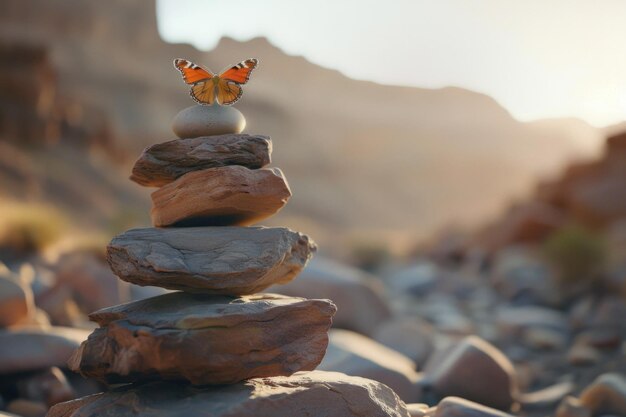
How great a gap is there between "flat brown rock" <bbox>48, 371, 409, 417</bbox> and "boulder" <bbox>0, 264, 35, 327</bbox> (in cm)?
320

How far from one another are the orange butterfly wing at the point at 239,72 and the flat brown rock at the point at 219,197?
2.31ft

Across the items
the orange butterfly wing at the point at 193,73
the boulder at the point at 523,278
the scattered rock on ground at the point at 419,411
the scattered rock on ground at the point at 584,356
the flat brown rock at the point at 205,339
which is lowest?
the boulder at the point at 523,278

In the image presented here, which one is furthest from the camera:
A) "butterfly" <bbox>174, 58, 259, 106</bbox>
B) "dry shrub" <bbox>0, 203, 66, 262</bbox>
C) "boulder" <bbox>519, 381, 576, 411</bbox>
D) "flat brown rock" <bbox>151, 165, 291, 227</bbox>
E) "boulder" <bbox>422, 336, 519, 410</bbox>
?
"dry shrub" <bbox>0, 203, 66, 262</bbox>

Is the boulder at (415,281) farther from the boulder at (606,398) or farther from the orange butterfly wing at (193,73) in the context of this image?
the orange butterfly wing at (193,73)

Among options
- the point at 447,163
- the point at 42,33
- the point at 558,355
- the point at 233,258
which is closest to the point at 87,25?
the point at 42,33

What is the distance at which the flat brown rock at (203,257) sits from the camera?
158 inches

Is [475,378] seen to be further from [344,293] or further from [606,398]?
[344,293]

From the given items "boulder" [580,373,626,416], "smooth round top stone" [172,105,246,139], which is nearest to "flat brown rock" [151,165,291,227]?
"smooth round top stone" [172,105,246,139]

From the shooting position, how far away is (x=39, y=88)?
31.5 m

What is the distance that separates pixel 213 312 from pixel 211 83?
5.11 ft

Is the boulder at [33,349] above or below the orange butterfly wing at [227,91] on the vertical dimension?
below

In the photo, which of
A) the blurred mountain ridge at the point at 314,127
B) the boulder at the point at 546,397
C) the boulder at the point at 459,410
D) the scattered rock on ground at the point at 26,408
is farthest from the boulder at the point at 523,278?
the scattered rock on ground at the point at 26,408

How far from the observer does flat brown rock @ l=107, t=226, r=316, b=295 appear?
4.01 m

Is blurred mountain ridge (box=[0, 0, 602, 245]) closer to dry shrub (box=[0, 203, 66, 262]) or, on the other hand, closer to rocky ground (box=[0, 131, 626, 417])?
rocky ground (box=[0, 131, 626, 417])
